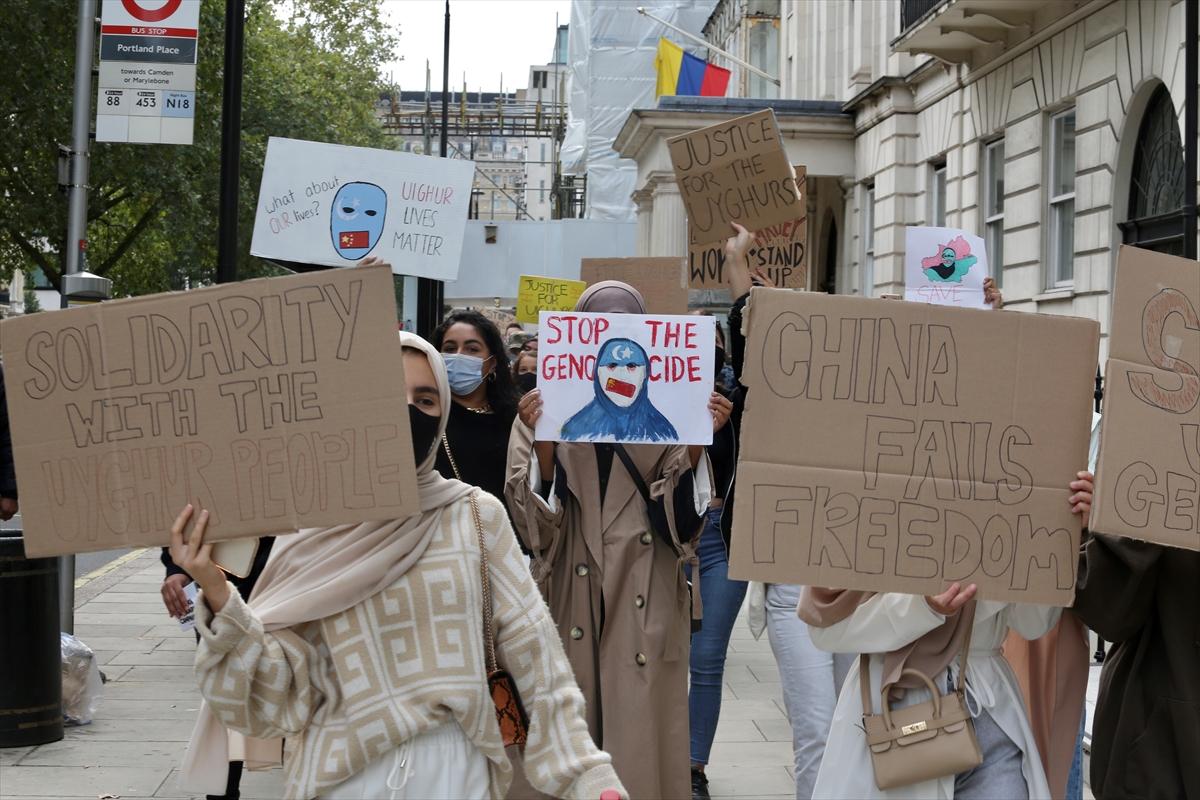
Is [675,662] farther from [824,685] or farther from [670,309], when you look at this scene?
[670,309]

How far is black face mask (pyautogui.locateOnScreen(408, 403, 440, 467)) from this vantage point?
3.50 metres

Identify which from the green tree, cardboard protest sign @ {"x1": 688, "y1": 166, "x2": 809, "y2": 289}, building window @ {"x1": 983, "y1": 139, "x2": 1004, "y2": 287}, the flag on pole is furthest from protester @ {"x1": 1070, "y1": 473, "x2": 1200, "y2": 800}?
the flag on pole

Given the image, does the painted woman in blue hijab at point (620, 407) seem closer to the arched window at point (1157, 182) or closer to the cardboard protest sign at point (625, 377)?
the cardboard protest sign at point (625, 377)

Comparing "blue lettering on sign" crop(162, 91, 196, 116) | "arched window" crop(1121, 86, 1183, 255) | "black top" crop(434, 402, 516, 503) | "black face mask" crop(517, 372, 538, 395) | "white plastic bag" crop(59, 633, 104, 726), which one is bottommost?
"white plastic bag" crop(59, 633, 104, 726)

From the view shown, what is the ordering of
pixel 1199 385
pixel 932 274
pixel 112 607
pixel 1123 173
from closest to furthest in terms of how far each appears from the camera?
pixel 1199 385
pixel 932 274
pixel 112 607
pixel 1123 173

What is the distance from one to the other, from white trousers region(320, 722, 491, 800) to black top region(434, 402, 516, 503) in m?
2.95

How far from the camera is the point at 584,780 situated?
10.9 ft

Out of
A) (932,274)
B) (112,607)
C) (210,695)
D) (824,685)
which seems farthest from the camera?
(112,607)

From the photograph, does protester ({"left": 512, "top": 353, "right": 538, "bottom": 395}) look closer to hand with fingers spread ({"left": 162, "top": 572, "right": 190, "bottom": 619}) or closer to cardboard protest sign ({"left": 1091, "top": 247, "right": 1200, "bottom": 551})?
hand with fingers spread ({"left": 162, "top": 572, "right": 190, "bottom": 619})

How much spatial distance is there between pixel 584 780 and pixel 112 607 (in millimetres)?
9862

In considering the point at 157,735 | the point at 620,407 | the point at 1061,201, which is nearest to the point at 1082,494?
the point at 620,407

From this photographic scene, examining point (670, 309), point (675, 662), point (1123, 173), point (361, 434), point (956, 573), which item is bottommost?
point (675, 662)

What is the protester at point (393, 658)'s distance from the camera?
3172 mm

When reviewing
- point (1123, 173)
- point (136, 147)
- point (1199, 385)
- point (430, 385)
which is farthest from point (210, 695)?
point (136, 147)
